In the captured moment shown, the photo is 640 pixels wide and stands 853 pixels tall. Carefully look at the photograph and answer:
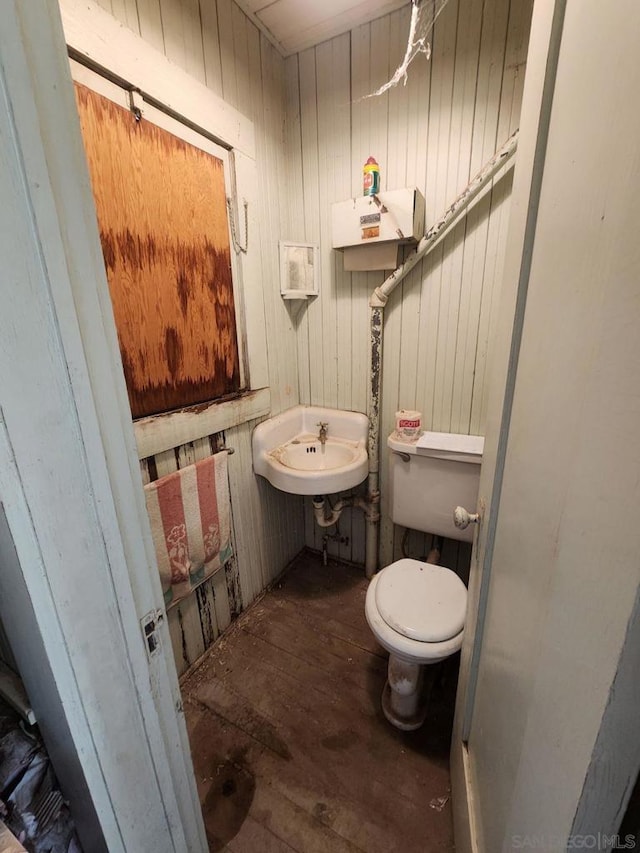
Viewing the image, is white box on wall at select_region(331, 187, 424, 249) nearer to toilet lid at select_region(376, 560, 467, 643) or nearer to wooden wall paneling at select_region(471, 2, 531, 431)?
wooden wall paneling at select_region(471, 2, 531, 431)

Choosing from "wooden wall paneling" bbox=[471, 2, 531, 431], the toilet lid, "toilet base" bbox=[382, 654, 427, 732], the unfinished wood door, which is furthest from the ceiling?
"toilet base" bbox=[382, 654, 427, 732]

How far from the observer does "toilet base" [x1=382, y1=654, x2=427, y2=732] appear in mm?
1294

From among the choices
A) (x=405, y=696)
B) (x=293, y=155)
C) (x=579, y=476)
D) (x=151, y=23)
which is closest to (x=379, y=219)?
(x=293, y=155)

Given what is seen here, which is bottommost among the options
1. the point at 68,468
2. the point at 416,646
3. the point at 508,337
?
the point at 416,646

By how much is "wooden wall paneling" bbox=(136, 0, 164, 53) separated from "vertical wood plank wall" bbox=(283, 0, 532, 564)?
73 centimetres

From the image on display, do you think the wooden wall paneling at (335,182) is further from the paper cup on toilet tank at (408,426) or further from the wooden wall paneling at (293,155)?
the paper cup on toilet tank at (408,426)

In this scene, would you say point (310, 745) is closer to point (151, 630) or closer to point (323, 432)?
point (151, 630)

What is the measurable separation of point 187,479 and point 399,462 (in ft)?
3.11

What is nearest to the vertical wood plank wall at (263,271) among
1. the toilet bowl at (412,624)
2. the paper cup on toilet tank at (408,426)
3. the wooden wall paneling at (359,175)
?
the wooden wall paneling at (359,175)

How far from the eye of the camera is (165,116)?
3.83 ft

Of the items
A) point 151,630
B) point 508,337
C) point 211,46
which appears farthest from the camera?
point 211,46

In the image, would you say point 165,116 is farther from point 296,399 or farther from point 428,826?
point 428,826

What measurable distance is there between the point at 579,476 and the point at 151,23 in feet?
5.52

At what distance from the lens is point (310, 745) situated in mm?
1290
